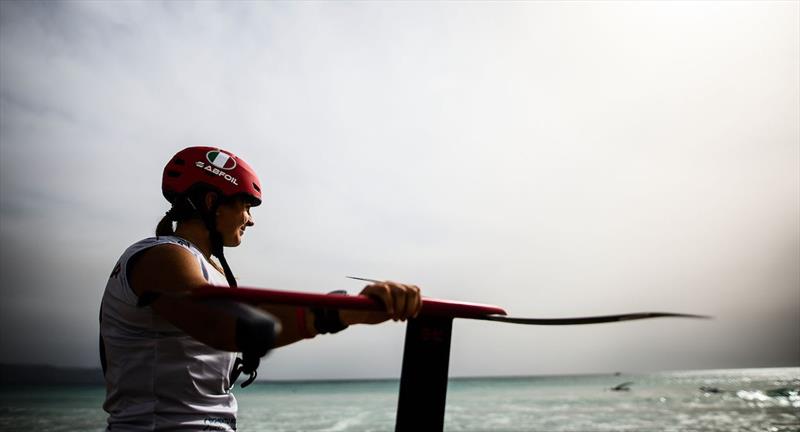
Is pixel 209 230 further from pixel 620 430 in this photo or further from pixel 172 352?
pixel 620 430

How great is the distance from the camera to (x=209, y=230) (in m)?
2.56

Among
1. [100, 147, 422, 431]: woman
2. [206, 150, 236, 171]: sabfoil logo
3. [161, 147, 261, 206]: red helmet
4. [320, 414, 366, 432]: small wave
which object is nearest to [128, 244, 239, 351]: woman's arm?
[100, 147, 422, 431]: woman

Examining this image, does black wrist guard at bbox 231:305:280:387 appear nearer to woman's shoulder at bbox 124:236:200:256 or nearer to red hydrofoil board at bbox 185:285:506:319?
red hydrofoil board at bbox 185:285:506:319

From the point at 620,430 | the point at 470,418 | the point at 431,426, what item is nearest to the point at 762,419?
the point at 620,430

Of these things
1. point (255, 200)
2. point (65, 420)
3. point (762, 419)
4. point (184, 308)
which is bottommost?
point (65, 420)

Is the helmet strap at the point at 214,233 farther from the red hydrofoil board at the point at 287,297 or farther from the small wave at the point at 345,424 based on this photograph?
the small wave at the point at 345,424

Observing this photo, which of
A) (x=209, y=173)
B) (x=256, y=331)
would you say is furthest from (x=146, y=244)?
(x=256, y=331)

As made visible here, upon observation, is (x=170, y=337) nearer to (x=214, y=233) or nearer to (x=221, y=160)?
(x=214, y=233)

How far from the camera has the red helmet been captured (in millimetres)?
2609

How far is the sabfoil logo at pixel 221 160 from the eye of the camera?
8.77ft

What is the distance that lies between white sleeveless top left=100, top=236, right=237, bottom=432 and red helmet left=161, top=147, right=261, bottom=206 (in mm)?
697

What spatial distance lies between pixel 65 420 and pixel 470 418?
21.7m

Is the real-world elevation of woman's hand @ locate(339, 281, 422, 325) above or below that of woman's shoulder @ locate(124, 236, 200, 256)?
below

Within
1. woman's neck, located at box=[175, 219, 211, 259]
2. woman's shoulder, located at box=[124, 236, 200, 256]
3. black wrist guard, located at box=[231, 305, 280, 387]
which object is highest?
woman's neck, located at box=[175, 219, 211, 259]
